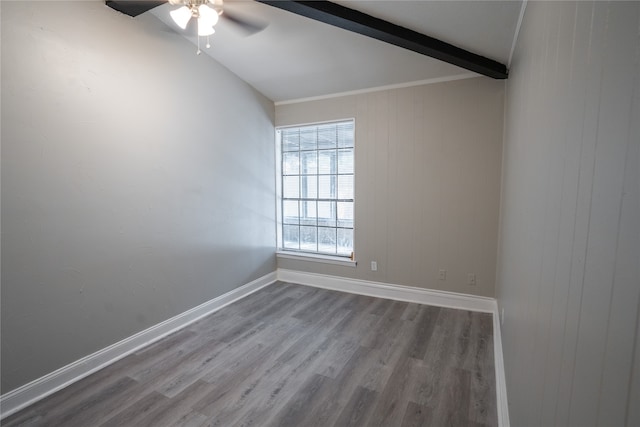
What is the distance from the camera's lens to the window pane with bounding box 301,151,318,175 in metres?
4.04

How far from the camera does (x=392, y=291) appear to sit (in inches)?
141

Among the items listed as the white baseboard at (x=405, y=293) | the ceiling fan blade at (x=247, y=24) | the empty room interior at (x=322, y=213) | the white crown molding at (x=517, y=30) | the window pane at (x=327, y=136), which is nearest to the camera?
the empty room interior at (x=322, y=213)

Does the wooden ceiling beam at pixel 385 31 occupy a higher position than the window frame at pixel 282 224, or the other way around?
the wooden ceiling beam at pixel 385 31

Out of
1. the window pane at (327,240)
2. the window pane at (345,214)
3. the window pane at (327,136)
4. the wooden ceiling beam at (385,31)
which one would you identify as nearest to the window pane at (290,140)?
the window pane at (327,136)

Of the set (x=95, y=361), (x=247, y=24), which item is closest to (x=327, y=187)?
(x=247, y=24)

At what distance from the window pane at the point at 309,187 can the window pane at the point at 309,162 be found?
68 mm

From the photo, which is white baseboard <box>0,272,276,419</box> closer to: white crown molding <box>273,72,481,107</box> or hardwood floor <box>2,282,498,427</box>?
hardwood floor <box>2,282,498,427</box>

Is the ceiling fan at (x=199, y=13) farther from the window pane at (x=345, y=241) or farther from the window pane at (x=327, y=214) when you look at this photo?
the window pane at (x=345, y=241)

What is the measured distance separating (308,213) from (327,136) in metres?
1.07

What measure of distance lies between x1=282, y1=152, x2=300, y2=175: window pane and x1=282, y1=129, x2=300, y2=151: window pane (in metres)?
0.08

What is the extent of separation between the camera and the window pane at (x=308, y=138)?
4.00 m

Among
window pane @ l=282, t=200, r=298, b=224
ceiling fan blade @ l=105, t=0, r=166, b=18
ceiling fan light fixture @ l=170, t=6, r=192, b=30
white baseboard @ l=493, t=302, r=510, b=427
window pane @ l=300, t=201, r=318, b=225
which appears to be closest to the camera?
white baseboard @ l=493, t=302, r=510, b=427

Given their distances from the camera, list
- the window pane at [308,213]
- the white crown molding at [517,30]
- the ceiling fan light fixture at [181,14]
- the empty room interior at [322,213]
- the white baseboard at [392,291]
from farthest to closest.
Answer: the window pane at [308,213]
the white baseboard at [392,291]
the ceiling fan light fixture at [181,14]
the white crown molding at [517,30]
the empty room interior at [322,213]

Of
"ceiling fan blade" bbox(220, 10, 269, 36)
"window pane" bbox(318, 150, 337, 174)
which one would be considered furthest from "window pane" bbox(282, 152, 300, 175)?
"ceiling fan blade" bbox(220, 10, 269, 36)
